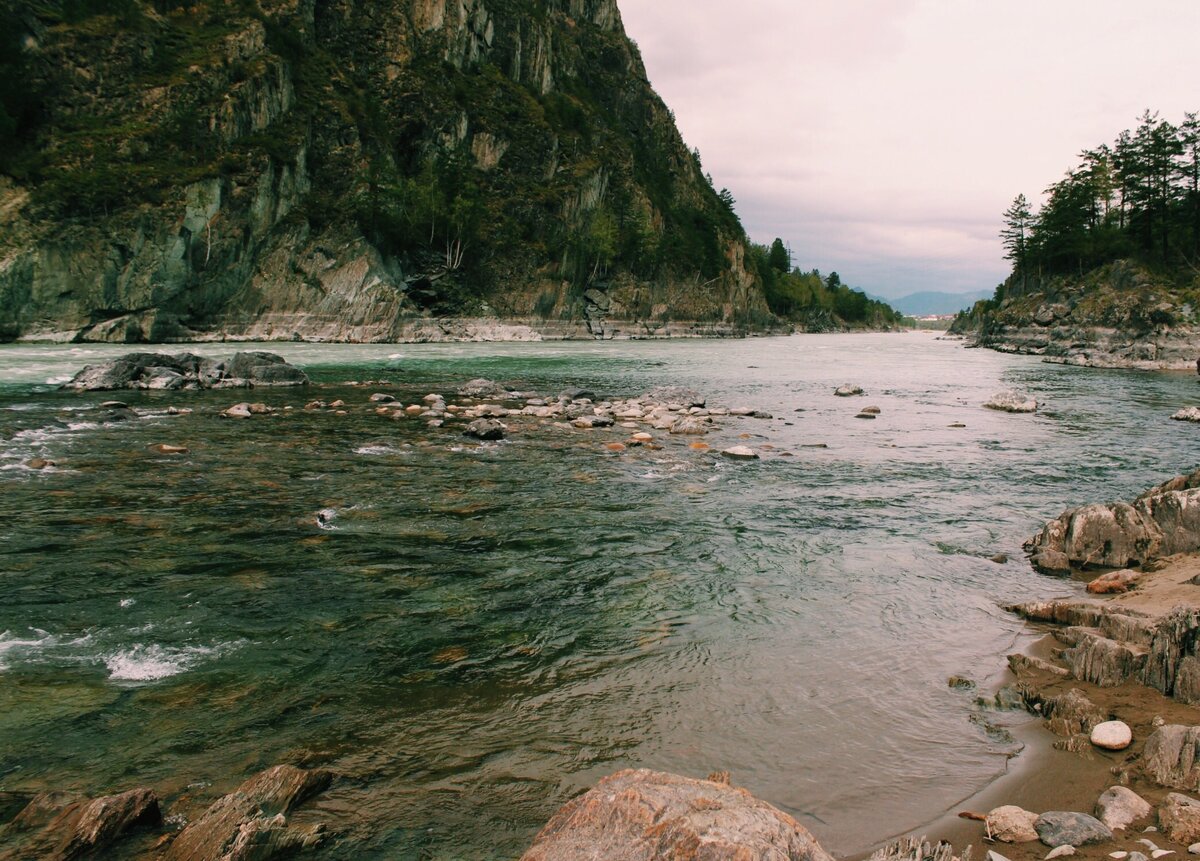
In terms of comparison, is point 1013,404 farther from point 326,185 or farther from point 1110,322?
point 326,185

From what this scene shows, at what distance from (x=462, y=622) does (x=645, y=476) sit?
26.2 ft

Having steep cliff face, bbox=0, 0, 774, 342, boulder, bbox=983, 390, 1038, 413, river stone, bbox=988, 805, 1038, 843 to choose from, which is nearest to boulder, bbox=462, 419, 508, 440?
river stone, bbox=988, 805, 1038, 843

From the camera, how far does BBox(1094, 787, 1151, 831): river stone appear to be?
4129 millimetres

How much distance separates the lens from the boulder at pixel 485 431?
1919 cm

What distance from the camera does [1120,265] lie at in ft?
231

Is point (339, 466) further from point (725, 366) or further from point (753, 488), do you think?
point (725, 366)

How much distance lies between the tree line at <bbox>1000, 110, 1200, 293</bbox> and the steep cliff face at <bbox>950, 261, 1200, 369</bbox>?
19.2 ft

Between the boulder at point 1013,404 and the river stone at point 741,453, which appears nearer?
the river stone at point 741,453

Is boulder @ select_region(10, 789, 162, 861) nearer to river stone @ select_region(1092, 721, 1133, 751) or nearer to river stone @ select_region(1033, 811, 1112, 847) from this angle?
river stone @ select_region(1033, 811, 1112, 847)

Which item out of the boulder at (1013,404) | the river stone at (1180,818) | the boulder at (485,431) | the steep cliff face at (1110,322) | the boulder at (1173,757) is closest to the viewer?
the river stone at (1180,818)

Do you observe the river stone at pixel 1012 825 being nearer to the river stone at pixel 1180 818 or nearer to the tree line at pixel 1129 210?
the river stone at pixel 1180 818

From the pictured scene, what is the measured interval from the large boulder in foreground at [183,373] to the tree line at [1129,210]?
276ft

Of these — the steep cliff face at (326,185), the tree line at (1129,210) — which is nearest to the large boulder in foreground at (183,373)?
the steep cliff face at (326,185)

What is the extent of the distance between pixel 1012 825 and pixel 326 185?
3612 inches
